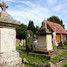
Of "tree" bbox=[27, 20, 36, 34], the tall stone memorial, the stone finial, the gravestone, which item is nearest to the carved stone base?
the tall stone memorial

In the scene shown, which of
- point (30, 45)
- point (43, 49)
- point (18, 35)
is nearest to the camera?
point (43, 49)

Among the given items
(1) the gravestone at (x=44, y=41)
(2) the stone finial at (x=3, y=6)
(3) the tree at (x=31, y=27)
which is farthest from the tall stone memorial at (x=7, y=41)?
(3) the tree at (x=31, y=27)

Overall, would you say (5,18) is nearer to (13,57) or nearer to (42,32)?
(13,57)

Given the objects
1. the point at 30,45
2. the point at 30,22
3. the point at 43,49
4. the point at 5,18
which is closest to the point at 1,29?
the point at 5,18

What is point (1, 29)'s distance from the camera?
384 cm

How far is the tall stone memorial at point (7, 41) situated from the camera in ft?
12.6

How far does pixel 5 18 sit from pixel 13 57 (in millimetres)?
1044

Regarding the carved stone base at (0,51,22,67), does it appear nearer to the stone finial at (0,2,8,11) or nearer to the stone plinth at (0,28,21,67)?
the stone plinth at (0,28,21,67)

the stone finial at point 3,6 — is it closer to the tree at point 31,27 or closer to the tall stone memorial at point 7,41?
the tall stone memorial at point 7,41

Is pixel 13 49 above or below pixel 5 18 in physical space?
below

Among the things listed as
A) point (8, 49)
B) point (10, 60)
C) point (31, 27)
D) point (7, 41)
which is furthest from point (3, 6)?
point (31, 27)

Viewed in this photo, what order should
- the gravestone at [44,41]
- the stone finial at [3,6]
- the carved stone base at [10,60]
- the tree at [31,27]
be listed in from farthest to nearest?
the tree at [31,27], the gravestone at [44,41], the stone finial at [3,6], the carved stone base at [10,60]

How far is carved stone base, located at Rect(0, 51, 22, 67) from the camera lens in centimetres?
377

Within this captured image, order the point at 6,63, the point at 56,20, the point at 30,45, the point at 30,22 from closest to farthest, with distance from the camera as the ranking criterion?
the point at 6,63 → the point at 30,45 → the point at 30,22 → the point at 56,20
